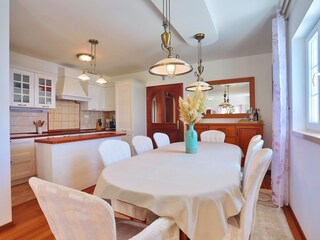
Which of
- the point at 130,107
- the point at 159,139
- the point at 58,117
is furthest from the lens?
the point at 130,107

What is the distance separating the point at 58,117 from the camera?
4.32 m

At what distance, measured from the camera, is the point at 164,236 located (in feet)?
2.68

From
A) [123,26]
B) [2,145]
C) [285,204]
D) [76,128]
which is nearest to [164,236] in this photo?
[2,145]

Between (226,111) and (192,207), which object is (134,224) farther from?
(226,111)

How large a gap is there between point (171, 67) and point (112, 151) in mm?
996

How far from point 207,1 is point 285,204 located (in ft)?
8.38

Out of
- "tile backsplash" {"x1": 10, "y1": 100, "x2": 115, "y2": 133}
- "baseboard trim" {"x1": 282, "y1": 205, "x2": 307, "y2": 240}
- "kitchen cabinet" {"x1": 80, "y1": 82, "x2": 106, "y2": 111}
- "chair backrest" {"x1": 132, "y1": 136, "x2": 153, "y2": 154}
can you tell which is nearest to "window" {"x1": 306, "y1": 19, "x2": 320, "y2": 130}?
"baseboard trim" {"x1": 282, "y1": 205, "x2": 307, "y2": 240}

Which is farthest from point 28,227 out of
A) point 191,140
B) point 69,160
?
point 191,140

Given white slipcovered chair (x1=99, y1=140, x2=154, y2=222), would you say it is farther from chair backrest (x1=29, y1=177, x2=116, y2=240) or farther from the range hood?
the range hood

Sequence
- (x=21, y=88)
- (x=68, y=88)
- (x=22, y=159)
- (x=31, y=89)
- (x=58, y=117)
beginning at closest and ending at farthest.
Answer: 1. (x=22, y=159)
2. (x=21, y=88)
3. (x=31, y=89)
4. (x=68, y=88)
5. (x=58, y=117)

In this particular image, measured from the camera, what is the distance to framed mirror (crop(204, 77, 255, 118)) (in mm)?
3742

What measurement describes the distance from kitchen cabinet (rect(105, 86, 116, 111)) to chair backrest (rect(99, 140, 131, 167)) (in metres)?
3.28

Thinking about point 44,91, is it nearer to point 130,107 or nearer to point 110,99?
point 110,99

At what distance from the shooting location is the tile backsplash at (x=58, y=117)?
3586 mm
